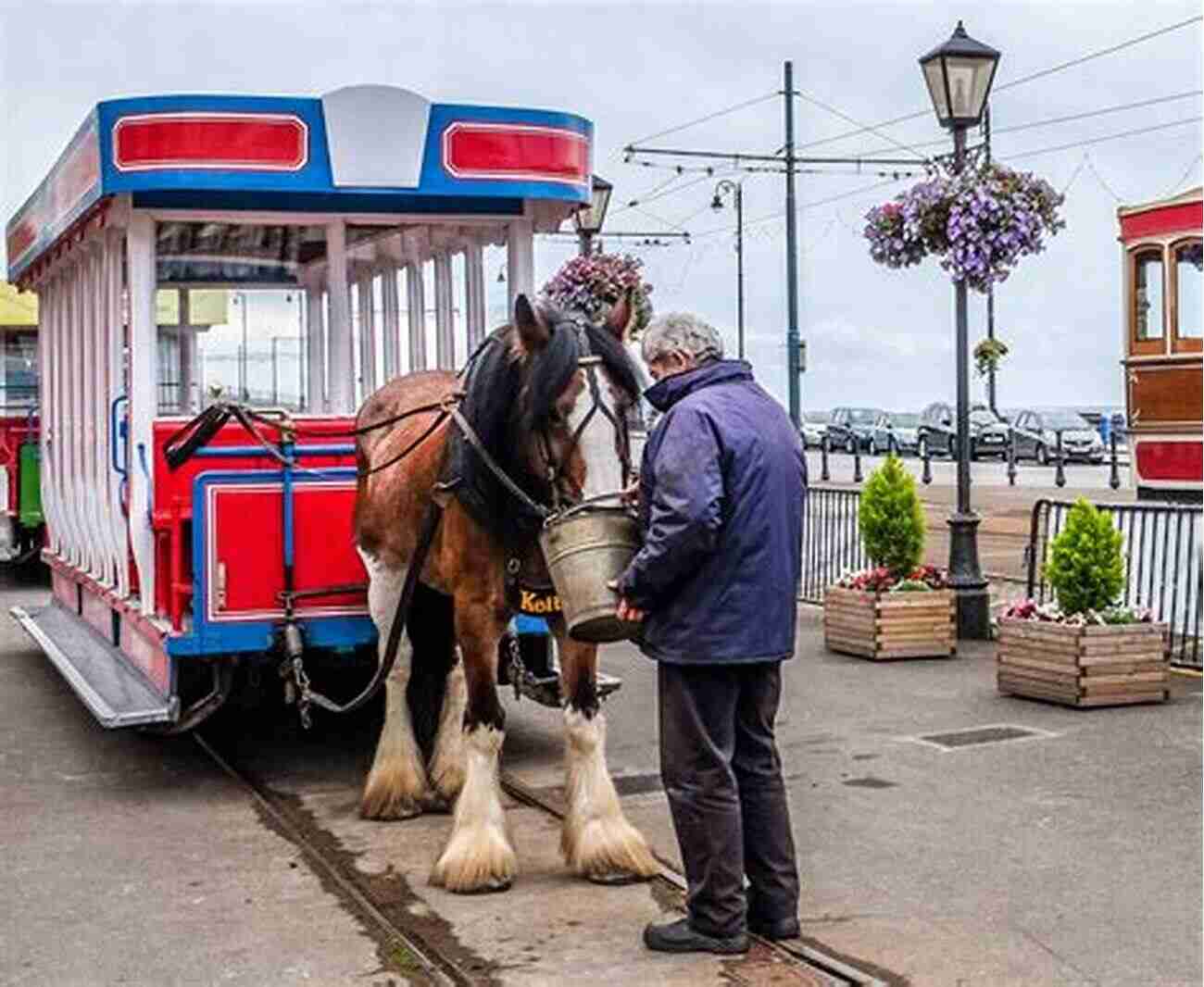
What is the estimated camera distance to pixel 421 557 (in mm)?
6727

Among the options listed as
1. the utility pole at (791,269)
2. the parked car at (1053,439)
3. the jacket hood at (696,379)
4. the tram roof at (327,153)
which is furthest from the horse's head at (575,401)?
the parked car at (1053,439)

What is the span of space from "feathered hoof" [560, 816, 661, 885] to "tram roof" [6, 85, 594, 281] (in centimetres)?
311

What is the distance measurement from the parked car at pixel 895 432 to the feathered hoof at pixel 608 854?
126 feet

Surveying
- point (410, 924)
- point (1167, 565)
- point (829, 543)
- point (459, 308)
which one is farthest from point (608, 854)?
point (829, 543)

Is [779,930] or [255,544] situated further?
[255,544]

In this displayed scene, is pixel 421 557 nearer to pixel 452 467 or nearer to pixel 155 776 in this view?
pixel 452 467

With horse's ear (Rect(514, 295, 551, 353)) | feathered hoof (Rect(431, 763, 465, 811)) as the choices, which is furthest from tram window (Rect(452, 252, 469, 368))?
horse's ear (Rect(514, 295, 551, 353))

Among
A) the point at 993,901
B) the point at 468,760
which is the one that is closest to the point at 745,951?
the point at 993,901

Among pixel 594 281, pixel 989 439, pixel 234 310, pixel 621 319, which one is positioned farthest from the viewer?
pixel 989 439

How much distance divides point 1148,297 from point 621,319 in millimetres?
14206

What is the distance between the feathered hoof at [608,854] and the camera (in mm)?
5832

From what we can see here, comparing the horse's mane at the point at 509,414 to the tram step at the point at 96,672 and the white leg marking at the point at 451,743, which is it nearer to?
the white leg marking at the point at 451,743

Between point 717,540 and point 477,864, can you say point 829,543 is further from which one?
point 717,540

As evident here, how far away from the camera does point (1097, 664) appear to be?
893cm
